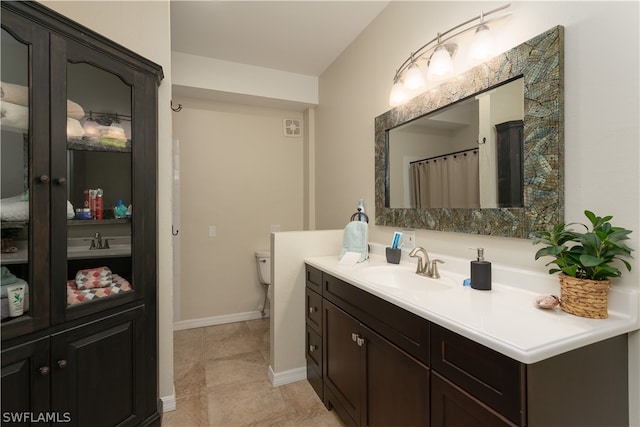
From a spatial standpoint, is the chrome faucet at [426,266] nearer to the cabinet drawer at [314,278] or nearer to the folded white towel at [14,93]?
the cabinet drawer at [314,278]

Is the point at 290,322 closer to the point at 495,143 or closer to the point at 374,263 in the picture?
the point at 374,263

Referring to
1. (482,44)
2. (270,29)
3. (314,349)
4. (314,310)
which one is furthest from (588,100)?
(270,29)

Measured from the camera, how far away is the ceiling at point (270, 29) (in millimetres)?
2031

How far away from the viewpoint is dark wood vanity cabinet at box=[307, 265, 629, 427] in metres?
0.74

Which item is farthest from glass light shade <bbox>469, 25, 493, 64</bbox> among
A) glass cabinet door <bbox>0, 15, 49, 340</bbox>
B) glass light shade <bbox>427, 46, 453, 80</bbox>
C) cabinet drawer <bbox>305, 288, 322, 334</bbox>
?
glass cabinet door <bbox>0, 15, 49, 340</bbox>

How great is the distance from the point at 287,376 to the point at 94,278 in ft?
4.31

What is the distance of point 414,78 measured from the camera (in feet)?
5.37

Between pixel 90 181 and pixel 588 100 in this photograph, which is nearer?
pixel 588 100

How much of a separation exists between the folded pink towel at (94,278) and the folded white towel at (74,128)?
60cm

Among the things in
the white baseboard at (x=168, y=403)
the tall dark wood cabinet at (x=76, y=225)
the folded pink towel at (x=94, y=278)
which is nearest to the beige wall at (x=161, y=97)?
the white baseboard at (x=168, y=403)

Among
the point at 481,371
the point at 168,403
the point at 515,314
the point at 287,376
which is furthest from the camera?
the point at 287,376

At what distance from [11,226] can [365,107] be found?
2073 millimetres

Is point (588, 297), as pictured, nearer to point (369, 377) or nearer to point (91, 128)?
point (369, 377)

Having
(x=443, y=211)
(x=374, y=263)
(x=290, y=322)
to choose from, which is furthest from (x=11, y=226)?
(x=443, y=211)
